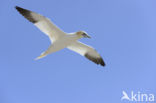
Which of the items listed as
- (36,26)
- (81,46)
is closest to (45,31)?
(36,26)

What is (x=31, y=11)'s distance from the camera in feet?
77.2

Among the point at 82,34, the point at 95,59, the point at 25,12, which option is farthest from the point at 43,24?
the point at 95,59

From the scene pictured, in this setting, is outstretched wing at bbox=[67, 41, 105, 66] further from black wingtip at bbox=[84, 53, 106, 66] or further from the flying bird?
the flying bird

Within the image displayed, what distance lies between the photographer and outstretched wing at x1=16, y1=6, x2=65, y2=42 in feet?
77.5

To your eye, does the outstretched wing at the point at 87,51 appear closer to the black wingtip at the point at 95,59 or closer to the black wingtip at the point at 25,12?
the black wingtip at the point at 95,59

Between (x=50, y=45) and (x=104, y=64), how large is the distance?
3911mm

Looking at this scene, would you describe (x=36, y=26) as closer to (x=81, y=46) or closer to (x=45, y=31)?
(x=45, y=31)

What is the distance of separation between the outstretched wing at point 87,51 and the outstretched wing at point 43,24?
5.59 ft

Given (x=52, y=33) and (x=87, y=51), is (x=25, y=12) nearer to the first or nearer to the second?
(x=52, y=33)

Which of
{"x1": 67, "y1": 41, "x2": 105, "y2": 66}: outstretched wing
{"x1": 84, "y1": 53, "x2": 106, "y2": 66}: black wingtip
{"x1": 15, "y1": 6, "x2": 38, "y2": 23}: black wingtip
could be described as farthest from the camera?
{"x1": 84, "y1": 53, "x2": 106, "y2": 66}: black wingtip

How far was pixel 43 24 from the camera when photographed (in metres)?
23.9

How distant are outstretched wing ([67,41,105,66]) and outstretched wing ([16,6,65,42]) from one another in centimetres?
170

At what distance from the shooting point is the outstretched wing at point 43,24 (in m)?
23.6

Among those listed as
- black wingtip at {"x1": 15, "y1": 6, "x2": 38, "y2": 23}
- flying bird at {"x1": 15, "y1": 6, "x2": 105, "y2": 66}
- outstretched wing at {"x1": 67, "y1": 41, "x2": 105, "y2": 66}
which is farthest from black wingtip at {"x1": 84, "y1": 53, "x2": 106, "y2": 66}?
black wingtip at {"x1": 15, "y1": 6, "x2": 38, "y2": 23}
